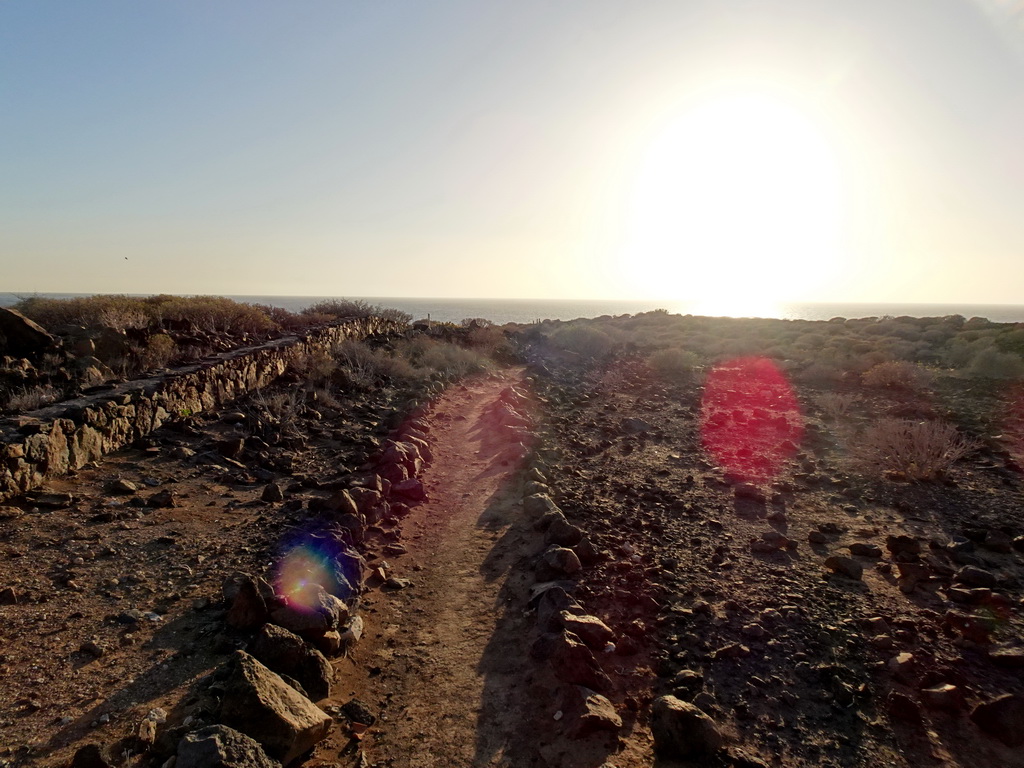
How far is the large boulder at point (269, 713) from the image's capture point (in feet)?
9.91

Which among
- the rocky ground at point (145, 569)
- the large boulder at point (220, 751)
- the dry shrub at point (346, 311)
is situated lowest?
the rocky ground at point (145, 569)

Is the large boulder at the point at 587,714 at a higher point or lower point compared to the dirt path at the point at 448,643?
higher

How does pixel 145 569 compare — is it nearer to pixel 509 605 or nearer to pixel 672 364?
pixel 509 605

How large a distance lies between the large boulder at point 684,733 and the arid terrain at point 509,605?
0.5 inches

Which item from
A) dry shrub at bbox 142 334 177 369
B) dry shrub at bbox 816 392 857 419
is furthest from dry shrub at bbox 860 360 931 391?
dry shrub at bbox 142 334 177 369

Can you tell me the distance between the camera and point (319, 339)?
17031mm

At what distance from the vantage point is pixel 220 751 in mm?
2631

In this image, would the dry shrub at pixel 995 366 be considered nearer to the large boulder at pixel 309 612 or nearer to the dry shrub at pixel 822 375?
the dry shrub at pixel 822 375

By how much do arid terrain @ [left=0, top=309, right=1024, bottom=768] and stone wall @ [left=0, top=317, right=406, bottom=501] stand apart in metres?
0.25

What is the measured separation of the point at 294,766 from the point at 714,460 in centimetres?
800

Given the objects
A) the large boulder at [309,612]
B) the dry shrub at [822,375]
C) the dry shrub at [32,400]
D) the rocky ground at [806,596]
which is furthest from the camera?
the dry shrub at [822,375]

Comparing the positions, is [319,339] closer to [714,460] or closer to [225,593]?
[714,460]

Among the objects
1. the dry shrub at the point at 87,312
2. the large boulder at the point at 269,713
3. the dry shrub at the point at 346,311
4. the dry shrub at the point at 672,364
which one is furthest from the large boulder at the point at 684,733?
the dry shrub at the point at 346,311

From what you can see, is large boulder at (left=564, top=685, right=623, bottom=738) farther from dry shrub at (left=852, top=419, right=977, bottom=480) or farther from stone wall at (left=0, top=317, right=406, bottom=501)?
dry shrub at (left=852, top=419, right=977, bottom=480)
